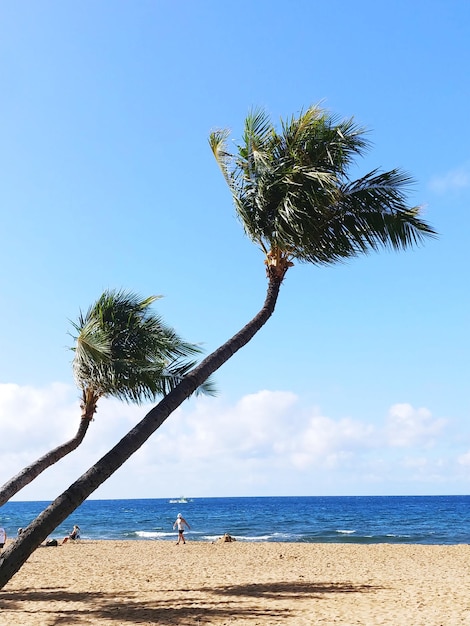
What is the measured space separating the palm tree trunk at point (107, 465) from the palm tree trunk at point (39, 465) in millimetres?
3863

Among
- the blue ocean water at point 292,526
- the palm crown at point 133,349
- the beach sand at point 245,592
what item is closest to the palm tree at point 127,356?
the palm crown at point 133,349

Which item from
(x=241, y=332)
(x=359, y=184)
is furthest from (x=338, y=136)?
(x=241, y=332)

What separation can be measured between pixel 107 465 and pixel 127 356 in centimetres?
665

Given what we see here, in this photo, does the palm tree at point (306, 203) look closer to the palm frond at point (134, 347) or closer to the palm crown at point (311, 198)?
the palm crown at point (311, 198)

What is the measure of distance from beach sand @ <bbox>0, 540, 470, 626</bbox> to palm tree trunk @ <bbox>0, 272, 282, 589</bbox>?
2.69 metres

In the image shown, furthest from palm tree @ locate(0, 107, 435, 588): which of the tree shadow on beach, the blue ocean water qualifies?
the blue ocean water

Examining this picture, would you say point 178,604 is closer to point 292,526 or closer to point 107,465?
point 107,465

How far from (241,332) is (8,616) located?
18.9 feet

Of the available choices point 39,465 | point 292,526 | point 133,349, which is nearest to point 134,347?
point 133,349

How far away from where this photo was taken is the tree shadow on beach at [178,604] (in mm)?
9039

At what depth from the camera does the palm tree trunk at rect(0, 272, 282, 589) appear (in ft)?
22.1

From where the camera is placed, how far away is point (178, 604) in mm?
10344

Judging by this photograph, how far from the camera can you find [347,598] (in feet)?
34.8

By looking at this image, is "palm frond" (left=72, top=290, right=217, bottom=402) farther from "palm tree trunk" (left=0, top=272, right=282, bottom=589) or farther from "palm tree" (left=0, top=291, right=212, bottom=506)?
"palm tree trunk" (left=0, top=272, right=282, bottom=589)
